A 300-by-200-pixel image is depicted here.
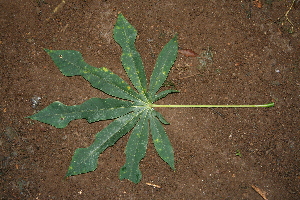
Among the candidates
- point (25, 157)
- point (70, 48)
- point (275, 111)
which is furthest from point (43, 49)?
point (275, 111)

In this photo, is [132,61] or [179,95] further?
[179,95]

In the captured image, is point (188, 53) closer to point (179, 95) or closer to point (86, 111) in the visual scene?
point (179, 95)

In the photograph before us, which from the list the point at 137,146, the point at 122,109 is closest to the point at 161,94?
the point at 122,109

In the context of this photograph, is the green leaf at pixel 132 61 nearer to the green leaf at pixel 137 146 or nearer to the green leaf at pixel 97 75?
the green leaf at pixel 97 75

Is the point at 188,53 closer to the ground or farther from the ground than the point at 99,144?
farther from the ground

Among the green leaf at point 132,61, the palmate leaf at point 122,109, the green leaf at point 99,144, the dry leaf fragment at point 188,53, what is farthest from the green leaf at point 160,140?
the dry leaf fragment at point 188,53

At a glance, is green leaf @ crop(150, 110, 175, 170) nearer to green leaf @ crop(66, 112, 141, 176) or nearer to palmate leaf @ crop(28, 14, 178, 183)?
palmate leaf @ crop(28, 14, 178, 183)

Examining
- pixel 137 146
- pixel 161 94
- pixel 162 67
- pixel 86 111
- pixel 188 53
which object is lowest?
pixel 137 146
